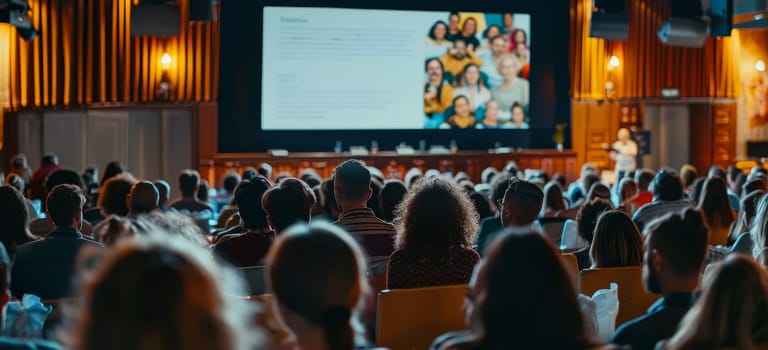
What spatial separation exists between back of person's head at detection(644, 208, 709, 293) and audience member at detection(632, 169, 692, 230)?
13.7ft

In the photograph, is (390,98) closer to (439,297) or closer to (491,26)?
(491,26)

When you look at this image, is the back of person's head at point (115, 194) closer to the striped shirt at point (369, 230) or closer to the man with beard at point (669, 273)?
the striped shirt at point (369, 230)

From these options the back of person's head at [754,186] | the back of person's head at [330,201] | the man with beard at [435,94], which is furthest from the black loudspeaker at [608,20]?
the back of person's head at [330,201]

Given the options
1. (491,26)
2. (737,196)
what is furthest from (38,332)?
(491,26)

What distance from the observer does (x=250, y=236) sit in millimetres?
4816

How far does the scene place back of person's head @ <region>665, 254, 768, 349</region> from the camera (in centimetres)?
241

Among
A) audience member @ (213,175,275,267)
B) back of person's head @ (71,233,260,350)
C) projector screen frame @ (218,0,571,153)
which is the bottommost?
audience member @ (213,175,275,267)

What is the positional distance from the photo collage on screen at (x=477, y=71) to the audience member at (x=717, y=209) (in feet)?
30.4

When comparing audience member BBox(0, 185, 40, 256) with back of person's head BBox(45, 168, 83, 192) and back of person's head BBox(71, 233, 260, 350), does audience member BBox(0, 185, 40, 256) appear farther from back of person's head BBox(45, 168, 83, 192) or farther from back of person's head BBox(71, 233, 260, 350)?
back of person's head BBox(71, 233, 260, 350)

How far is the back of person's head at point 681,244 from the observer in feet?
9.90

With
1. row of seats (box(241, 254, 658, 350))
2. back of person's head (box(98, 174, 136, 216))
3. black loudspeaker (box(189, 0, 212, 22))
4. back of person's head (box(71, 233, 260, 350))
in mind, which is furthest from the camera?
black loudspeaker (box(189, 0, 212, 22))

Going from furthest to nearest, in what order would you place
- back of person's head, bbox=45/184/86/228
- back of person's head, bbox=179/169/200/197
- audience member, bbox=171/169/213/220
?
back of person's head, bbox=179/169/200/197 < audience member, bbox=171/169/213/220 < back of person's head, bbox=45/184/86/228

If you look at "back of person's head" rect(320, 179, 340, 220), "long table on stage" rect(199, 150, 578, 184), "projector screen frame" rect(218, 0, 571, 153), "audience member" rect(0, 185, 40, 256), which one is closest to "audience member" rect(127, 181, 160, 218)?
"audience member" rect(0, 185, 40, 256)

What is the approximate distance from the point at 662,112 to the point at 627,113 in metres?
0.85
